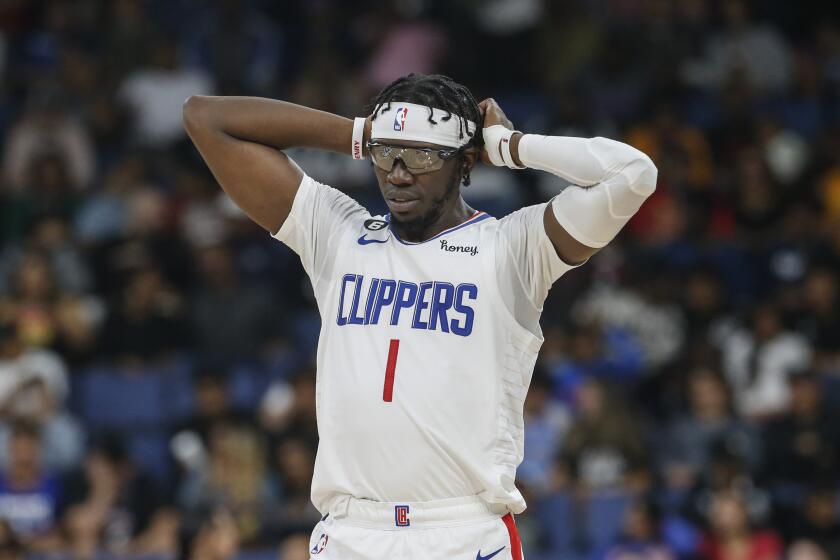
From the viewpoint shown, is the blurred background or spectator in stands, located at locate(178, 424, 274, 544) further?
spectator in stands, located at locate(178, 424, 274, 544)

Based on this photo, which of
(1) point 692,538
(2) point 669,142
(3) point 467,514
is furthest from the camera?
(2) point 669,142

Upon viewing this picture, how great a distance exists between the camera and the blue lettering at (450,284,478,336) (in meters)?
4.72

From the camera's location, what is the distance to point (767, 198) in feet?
39.7

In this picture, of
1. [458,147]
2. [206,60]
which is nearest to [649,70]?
[206,60]

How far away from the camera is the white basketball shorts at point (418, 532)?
462cm

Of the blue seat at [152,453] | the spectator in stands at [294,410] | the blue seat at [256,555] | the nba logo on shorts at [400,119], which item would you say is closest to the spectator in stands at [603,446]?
the spectator in stands at [294,410]

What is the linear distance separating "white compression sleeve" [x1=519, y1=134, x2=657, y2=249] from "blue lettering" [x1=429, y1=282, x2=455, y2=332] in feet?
1.47

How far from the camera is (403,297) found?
4.79 m

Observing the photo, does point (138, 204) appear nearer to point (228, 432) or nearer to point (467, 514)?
point (228, 432)

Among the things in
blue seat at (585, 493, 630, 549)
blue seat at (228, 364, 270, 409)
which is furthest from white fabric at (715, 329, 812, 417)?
blue seat at (228, 364, 270, 409)

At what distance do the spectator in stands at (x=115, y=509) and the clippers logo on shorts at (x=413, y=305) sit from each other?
5237 mm

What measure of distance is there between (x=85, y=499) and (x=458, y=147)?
623 cm

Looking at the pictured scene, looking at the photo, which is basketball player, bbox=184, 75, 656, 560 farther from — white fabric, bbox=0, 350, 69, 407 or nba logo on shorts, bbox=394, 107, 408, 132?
white fabric, bbox=0, 350, 69, 407

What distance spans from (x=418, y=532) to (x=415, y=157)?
1.26 meters
